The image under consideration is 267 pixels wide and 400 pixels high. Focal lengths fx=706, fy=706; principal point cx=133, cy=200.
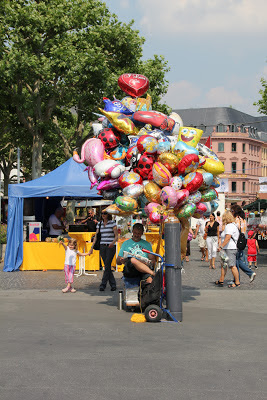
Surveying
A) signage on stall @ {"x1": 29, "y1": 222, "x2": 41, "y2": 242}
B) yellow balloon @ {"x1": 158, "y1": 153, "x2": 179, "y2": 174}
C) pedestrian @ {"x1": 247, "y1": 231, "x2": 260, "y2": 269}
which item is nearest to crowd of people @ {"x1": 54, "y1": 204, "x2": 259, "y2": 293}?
yellow balloon @ {"x1": 158, "y1": 153, "x2": 179, "y2": 174}

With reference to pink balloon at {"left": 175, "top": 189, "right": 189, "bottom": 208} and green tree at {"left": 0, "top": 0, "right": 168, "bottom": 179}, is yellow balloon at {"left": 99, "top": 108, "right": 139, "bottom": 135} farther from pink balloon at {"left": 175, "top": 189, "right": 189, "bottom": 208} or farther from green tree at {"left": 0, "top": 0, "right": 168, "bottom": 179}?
green tree at {"left": 0, "top": 0, "right": 168, "bottom": 179}

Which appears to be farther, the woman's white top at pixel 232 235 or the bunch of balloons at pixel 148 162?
the woman's white top at pixel 232 235

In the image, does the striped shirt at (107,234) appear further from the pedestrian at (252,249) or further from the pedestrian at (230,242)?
the pedestrian at (252,249)

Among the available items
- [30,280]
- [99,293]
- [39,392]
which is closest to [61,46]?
[30,280]

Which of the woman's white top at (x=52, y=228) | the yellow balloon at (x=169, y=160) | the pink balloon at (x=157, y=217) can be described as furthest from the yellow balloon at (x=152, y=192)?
the woman's white top at (x=52, y=228)

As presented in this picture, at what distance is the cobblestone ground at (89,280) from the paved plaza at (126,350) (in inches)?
57.6

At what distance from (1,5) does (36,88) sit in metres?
4.81

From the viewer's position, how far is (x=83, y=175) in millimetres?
21172

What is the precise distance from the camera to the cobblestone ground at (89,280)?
15.5 meters

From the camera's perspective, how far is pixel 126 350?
8.17 meters

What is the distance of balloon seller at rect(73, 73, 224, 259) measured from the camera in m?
11.3

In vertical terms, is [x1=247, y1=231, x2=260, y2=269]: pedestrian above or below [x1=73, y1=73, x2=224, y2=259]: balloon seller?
below

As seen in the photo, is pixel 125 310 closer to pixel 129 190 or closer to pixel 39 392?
pixel 129 190

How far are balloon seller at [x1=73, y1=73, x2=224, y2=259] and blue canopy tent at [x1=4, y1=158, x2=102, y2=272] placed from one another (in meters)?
7.21
